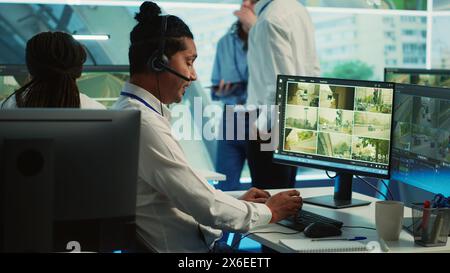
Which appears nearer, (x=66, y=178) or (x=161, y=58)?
(x=66, y=178)

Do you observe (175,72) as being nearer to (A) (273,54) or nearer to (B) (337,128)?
(B) (337,128)

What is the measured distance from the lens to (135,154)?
1.60 meters

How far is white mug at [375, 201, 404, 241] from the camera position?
7.08 ft

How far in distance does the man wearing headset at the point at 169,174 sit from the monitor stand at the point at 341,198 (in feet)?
1.02

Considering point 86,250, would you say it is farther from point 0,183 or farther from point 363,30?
point 363,30

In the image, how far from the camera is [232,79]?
4699 millimetres

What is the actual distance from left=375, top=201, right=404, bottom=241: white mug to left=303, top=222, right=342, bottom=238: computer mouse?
0.14m

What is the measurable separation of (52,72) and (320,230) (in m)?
1.04

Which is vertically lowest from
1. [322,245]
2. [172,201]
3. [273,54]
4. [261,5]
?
[322,245]

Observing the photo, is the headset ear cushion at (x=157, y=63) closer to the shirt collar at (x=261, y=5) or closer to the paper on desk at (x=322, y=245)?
the paper on desk at (x=322, y=245)

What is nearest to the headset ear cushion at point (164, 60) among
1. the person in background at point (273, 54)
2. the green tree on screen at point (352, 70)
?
the person in background at point (273, 54)

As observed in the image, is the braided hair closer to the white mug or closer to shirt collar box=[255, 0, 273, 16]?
the white mug

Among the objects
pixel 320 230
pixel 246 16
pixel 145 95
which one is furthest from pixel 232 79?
pixel 320 230

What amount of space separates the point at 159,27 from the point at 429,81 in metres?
2.00
